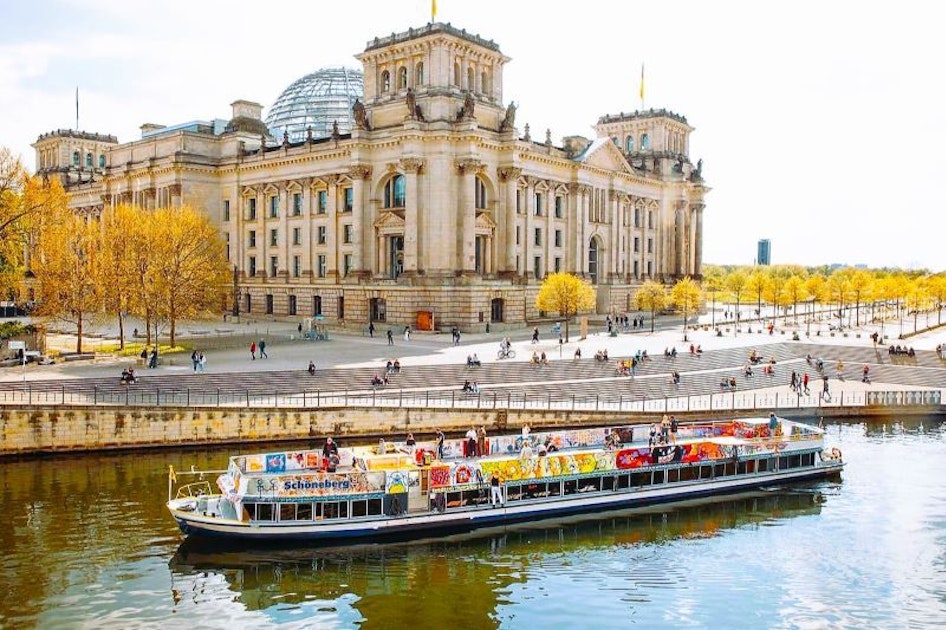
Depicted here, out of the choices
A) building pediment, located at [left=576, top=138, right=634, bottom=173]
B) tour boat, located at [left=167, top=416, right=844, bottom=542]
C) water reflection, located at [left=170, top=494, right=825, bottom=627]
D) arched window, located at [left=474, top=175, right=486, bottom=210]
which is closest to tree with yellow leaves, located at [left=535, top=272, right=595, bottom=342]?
arched window, located at [left=474, top=175, right=486, bottom=210]

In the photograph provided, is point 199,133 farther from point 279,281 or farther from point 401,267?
point 401,267

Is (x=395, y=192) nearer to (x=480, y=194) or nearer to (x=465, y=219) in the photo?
(x=480, y=194)

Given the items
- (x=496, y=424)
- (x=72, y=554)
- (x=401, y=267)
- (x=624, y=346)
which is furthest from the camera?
(x=401, y=267)

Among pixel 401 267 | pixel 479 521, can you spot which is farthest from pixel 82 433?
pixel 401 267

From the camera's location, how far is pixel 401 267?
81812 millimetres

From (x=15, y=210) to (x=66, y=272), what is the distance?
685 centimetres

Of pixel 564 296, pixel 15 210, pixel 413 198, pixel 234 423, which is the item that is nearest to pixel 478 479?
pixel 234 423

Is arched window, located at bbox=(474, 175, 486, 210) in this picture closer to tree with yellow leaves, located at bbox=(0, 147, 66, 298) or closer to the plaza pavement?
the plaza pavement

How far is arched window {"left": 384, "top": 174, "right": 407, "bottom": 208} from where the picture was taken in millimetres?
80312

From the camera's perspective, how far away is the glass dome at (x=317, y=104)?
116000 mm

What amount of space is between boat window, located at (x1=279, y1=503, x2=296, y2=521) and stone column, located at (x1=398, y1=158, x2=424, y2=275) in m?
48.7

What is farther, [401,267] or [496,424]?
[401,267]

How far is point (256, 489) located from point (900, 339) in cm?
6495

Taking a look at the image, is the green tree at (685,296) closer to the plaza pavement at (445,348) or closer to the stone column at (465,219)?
the plaza pavement at (445,348)
